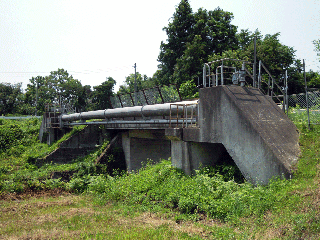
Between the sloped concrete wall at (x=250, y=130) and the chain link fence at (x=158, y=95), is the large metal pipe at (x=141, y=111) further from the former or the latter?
the chain link fence at (x=158, y=95)

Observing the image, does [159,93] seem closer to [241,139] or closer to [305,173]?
[241,139]

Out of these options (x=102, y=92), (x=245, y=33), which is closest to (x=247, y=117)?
(x=245, y=33)

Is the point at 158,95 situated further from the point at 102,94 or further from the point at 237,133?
the point at 102,94

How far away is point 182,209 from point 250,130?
10.3 feet

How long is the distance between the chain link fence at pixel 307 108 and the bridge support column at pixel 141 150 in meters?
9.22

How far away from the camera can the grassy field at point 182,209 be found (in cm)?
706

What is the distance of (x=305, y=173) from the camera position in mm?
8391

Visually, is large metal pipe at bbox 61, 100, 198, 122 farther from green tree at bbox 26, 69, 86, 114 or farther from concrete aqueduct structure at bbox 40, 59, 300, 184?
green tree at bbox 26, 69, 86, 114

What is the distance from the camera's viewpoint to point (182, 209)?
9.30 m

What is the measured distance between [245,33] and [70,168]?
23014mm

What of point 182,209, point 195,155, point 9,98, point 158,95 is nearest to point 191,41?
point 158,95

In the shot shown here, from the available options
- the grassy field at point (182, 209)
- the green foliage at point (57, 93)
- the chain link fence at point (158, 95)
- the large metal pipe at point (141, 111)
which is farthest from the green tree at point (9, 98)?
the grassy field at point (182, 209)

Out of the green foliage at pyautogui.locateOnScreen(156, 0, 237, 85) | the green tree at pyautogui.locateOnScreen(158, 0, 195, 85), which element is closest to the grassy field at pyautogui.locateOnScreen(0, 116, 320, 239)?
the green foliage at pyautogui.locateOnScreen(156, 0, 237, 85)

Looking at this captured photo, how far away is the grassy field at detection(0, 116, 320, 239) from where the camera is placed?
7062 mm
